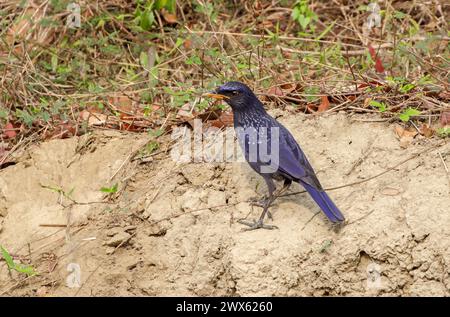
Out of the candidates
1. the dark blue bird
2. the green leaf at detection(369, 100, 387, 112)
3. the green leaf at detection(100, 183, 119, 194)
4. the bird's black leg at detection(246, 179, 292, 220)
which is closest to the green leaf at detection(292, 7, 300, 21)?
the green leaf at detection(369, 100, 387, 112)

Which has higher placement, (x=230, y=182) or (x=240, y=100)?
(x=240, y=100)

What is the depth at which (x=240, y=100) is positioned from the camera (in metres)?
6.68

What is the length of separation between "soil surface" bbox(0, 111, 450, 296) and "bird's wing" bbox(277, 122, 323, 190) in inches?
10.4

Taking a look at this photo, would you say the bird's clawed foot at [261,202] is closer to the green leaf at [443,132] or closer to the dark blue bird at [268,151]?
the dark blue bird at [268,151]

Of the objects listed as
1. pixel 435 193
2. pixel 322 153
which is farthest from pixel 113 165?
pixel 435 193

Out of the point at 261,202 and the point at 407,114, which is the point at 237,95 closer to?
the point at 261,202

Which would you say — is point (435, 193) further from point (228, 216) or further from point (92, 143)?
point (92, 143)

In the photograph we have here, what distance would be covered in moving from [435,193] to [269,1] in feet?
12.6

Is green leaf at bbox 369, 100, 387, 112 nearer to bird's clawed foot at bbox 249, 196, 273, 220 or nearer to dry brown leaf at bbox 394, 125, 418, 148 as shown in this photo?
dry brown leaf at bbox 394, 125, 418, 148

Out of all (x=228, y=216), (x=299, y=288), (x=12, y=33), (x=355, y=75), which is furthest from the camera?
(x=12, y=33)

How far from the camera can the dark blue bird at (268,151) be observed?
6.10m

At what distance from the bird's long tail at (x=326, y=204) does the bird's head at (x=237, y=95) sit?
3.11 ft

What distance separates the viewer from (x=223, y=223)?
6234 mm

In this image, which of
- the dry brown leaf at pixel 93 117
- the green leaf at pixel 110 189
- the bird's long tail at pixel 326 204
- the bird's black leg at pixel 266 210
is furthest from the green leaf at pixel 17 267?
the bird's long tail at pixel 326 204
